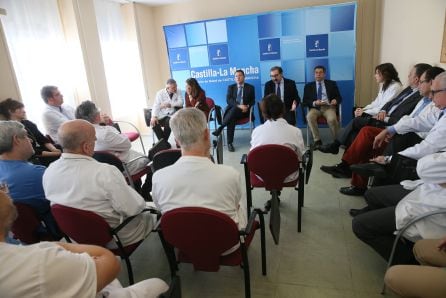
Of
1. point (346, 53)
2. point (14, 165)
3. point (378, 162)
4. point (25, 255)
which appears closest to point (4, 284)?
point (25, 255)

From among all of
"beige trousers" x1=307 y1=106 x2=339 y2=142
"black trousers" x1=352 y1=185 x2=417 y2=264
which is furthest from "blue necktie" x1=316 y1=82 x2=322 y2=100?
"black trousers" x1=352 y1=185 x2=417 y2=264

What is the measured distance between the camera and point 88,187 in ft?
5.46

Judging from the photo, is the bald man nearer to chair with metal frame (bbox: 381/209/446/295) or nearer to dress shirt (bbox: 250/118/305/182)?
dress shirt (bbox: 250/118/305/182)

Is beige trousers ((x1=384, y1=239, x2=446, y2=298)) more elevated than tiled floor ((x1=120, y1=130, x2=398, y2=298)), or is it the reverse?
beige trousers ((x1=384, y1=239, x2=446, y2=298))

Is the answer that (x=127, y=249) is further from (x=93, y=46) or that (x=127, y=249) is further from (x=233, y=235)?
(x=93, y=46)

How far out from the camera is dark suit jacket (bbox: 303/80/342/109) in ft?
15.4

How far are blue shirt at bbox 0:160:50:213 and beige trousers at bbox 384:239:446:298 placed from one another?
2.09m

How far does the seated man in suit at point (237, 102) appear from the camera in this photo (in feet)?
16.2

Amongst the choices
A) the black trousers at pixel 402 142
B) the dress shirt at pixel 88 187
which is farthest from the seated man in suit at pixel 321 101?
the dress shirt at pixel 88 187

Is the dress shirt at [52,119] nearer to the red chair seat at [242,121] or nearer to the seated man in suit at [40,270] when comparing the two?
the red chair seat at [242,121]

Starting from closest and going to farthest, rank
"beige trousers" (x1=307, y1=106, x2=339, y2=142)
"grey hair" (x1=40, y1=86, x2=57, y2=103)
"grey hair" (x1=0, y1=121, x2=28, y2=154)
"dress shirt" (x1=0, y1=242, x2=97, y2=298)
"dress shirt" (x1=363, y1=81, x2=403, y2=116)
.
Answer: "dress shirt" (x1=0, y1=242, x2=97, y2=298) → "grey hair" (x1=0, y1=121, x2=28, y2=154) → "grey hair" (x1=40, y1=86, x2=57, y2=103) → "dress shirt" (x1=363, y1=81, x2=403, y2=116) → "beige trousers" (x1=307, y1=106, x2=339, y2=142)

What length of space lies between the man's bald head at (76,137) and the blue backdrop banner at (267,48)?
4298mm

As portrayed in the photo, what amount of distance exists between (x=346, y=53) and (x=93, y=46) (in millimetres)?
4220

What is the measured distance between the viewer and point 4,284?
2.89 feet
